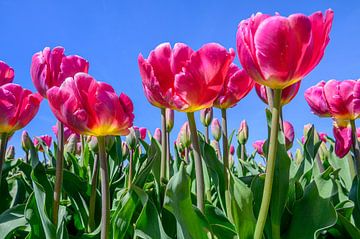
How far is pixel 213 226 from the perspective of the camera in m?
1.18

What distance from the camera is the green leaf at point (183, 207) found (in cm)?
103

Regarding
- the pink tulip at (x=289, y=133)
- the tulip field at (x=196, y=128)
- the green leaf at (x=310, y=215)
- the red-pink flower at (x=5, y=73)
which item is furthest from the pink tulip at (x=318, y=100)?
the red-pink flower at (x=5, y=73)

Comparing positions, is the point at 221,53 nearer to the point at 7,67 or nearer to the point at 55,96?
Result: the point at 55,96

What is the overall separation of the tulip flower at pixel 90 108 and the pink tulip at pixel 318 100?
0.98m

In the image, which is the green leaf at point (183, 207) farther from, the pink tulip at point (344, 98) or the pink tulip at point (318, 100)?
the pink tulip at point (318, 100)

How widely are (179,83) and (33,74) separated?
21.8 inches

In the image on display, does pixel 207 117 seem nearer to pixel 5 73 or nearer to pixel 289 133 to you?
pixel 289 133

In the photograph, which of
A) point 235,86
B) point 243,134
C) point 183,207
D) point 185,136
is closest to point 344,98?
point 235,86

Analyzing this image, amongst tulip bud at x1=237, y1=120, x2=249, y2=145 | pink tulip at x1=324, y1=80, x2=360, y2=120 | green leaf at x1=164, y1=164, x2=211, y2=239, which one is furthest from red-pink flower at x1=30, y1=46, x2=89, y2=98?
tulip bud at x1=237, y1=120, x2=249, y2=145

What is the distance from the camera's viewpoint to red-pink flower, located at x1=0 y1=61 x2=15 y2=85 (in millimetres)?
1696

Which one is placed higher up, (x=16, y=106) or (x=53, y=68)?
(x=53, y=68)

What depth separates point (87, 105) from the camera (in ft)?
3.90

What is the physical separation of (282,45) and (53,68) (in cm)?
76

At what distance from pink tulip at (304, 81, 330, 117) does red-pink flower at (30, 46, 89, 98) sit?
0.96m
